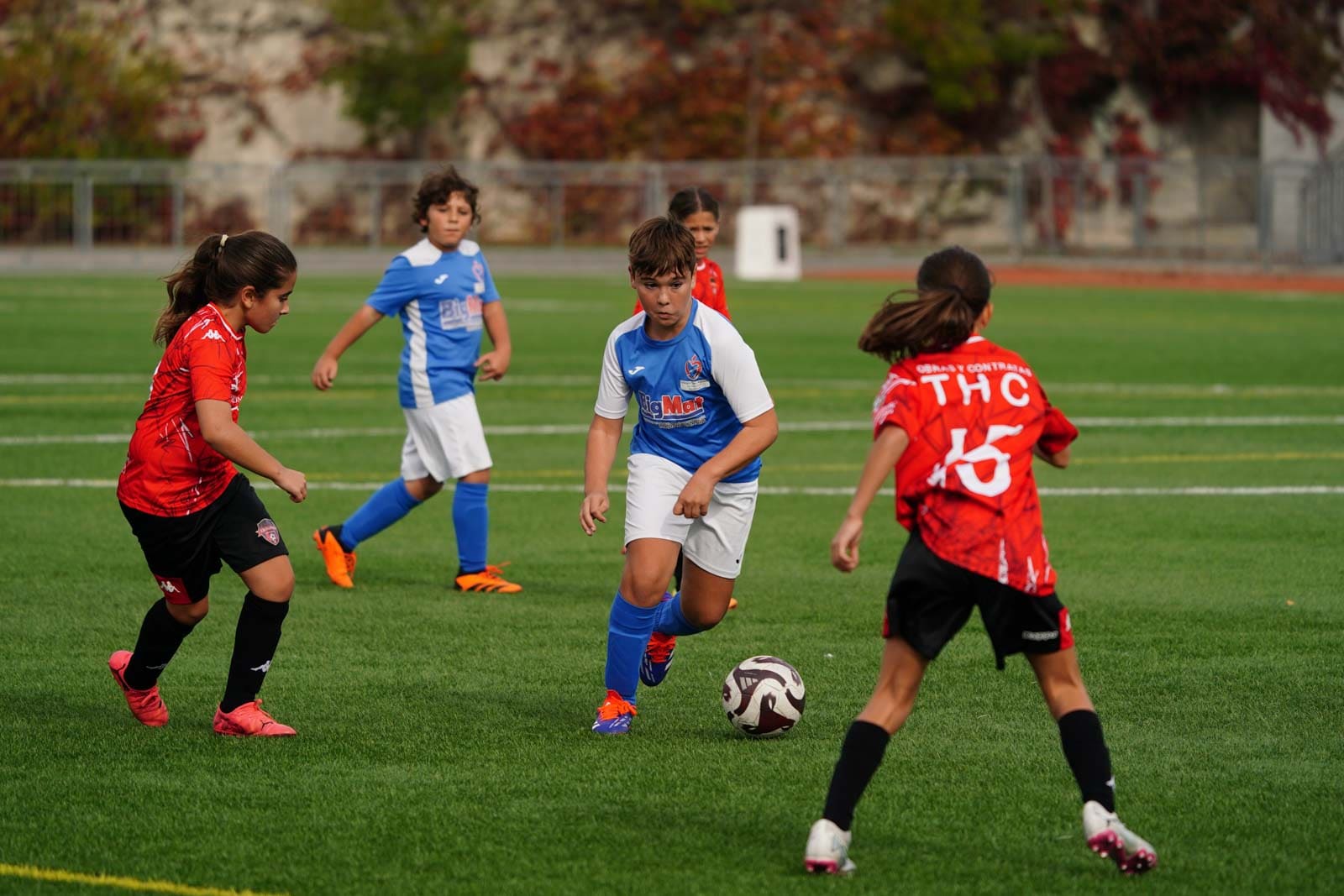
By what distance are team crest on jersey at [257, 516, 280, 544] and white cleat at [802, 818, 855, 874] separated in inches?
87.2

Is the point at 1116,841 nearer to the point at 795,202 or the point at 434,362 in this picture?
the point at 434,362

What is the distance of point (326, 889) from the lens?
451 centimetres

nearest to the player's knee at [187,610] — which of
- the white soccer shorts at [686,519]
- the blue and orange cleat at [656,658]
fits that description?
the white soccer shorts at [686,519]

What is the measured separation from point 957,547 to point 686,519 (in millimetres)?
1663

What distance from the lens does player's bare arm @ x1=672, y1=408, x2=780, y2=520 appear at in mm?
5746

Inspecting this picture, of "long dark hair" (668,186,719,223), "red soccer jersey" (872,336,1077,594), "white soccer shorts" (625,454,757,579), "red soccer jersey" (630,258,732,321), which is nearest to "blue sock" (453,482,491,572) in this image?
"red soccer jersey" (630,258,732,321)

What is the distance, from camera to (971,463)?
4617 millimetres

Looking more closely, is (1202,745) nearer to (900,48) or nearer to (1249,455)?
(1249,455)

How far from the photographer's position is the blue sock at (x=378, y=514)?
28.9 feet

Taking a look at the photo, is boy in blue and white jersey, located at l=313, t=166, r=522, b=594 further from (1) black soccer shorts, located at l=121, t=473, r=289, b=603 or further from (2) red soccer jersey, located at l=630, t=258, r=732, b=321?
(1) black soccer shorts, located at l=121, t=473, r=289, b=603

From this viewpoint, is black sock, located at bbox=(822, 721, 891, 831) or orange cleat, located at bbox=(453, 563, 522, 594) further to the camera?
orange cleat, located at bbox=(453, 563, 522, 594)

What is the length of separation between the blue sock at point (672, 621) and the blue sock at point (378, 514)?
264 centimetres

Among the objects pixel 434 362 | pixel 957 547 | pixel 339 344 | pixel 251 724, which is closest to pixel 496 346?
pixel 434 362

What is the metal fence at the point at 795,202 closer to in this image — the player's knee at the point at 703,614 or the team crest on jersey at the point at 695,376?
the player's knee at the point at 703,614
